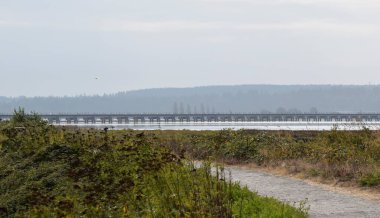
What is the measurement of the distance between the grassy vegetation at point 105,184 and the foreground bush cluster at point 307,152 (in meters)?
1.83

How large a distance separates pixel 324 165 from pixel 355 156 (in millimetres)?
1603

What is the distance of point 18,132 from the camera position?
19.6m

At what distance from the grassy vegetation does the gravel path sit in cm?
101

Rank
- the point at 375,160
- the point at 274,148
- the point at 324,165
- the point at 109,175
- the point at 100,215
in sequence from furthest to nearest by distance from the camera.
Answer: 1. the point at 274,148
2. the point at 375,160
3. the point at 324,165
4. the point at 109,175
5. the point at 100,215

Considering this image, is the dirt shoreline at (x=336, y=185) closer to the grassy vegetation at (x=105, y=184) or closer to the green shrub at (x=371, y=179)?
the green shrub at (x=371, y=179)

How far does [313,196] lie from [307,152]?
7.33 metres

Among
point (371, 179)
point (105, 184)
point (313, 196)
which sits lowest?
point (313, 196)

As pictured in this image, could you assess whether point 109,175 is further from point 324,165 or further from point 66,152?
point 324,165

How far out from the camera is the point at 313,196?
13.6 metres

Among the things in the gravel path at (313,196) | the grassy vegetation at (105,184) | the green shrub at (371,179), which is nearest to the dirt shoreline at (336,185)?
the green shrub at (371,179)

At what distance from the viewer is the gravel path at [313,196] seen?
38.0 feet

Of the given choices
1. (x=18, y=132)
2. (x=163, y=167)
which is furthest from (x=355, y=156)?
(x=18, y=132)

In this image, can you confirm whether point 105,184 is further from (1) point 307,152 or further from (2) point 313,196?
(1) point 307,152

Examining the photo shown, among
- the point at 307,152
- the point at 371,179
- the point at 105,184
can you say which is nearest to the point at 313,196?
the point at 371,179
